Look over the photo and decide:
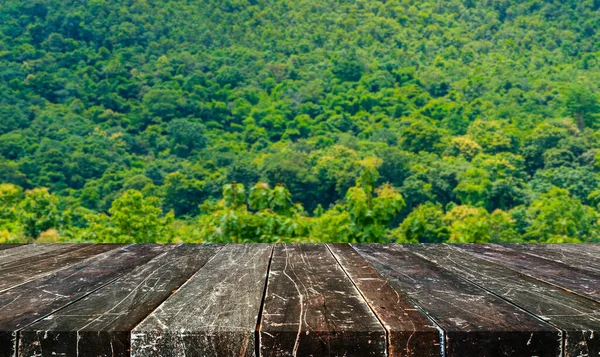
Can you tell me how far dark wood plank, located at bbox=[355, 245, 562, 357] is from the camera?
45 cm

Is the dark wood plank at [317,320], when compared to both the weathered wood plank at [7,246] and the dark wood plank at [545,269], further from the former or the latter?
the weathered wood plank at [7,246]

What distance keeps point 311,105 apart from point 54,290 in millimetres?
34790

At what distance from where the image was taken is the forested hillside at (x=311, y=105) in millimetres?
23953

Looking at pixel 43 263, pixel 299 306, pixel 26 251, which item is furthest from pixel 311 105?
pixel 299 306

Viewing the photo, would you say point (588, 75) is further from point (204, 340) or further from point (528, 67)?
point (204, 340)

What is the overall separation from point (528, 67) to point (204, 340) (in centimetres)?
3935

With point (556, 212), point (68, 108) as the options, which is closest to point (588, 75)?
point (556, 212)

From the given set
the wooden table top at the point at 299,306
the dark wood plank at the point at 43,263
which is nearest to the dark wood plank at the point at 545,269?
the wooden table top at the point at 299,306

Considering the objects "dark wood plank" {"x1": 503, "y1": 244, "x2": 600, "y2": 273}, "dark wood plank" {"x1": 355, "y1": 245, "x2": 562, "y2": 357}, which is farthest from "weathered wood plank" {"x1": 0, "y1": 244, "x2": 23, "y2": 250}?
"dark wood plank" {"x1": 503, "y1": 244, "x2": 600, "y2": 273}

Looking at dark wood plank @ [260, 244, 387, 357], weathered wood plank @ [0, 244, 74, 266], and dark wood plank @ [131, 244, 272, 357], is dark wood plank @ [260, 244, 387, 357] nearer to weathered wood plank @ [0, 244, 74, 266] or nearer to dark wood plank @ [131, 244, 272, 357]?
dark wood plank @ [131, 244, 272, 357]

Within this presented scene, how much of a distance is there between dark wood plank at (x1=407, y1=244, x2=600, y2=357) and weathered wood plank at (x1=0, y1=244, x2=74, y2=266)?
0.82 meters

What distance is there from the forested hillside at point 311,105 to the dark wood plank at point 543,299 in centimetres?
1398

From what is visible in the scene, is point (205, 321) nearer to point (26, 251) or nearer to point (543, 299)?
point (543, 299)

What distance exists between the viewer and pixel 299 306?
0.53 m
